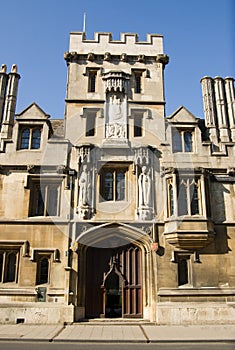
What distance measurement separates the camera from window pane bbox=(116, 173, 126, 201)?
49.6 ft

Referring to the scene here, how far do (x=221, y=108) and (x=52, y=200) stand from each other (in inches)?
390

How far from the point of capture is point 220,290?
44.5 feet

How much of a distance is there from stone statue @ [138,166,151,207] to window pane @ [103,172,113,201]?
4.49 ft

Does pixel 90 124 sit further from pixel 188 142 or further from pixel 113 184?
pixel 188 142

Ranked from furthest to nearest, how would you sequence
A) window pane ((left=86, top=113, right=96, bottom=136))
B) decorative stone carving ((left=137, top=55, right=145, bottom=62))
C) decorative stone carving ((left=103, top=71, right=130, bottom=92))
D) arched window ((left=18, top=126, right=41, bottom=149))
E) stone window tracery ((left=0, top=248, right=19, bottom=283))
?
decorative stone carving ((left=137, top=55, right=145, bottom=62)) → decorative stone carving ((left=103, top=71, right=130, bottom=92)) → window pane ((left=86, top=113, right=96, bottom=136)) → arched window ((left=18, top=126, right=41, bottom=149)) → stone window tracery ((left=0, top=248, right=19, bottom=283))

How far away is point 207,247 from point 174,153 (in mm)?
4624

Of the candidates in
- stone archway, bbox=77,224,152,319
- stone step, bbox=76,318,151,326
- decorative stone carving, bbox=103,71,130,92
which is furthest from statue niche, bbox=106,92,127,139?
stone step, bbox=76,318,151,326

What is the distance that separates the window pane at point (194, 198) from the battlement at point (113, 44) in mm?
8122

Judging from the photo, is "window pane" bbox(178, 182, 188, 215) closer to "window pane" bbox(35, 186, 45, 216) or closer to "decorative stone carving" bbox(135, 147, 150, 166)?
"decorative stone carving" bbox(135, 147, 150, 166)

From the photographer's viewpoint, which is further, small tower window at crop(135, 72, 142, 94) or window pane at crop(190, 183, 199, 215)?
small tower window at crop(135, 72, 142, 94)

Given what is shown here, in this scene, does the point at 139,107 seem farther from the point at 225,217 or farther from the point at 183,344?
the point at 183,344

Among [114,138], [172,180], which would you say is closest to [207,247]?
[172,180]
